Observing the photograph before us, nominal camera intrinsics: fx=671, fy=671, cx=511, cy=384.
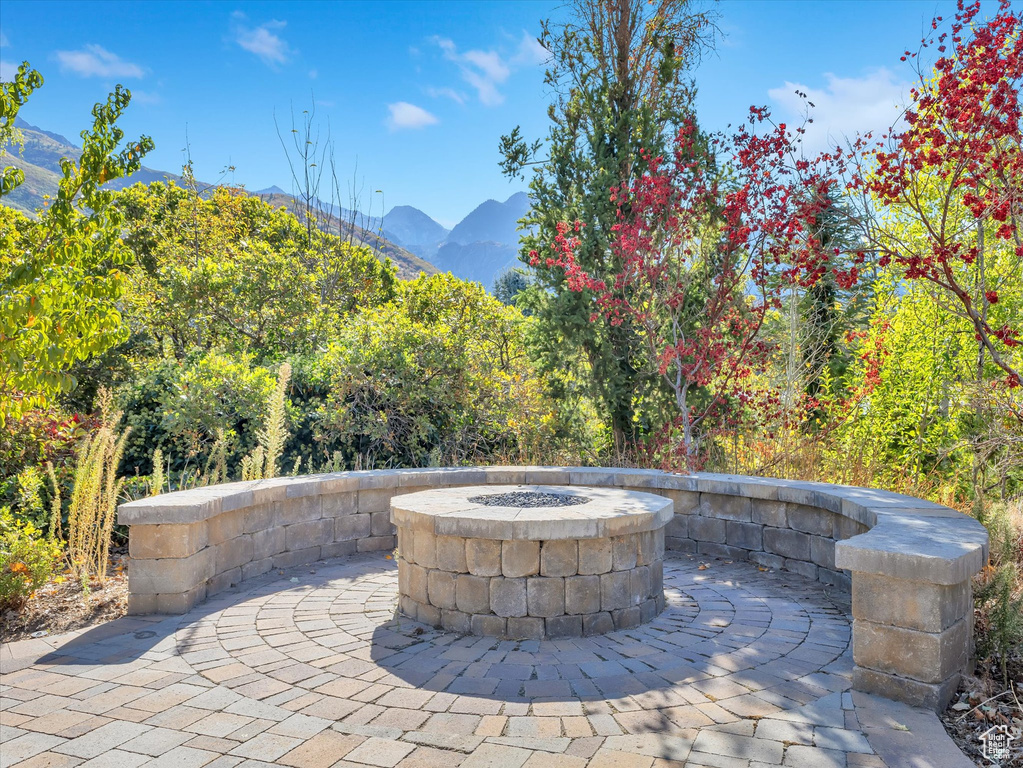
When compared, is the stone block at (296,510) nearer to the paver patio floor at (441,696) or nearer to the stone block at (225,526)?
the stone block at (225,526)

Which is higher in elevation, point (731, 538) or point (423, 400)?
point (423, 400)

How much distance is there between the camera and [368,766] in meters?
2.46

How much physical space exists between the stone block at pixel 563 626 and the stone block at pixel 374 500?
2745 millimetres

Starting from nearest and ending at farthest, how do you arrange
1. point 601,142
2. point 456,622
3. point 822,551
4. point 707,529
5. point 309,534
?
point 456,622, point 822,551, point 309,534, point 707,529, point 601,142

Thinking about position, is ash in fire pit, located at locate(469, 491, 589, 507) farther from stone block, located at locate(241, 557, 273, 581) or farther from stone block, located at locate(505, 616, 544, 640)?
stone block, located at locate(241, 557, 273, 581)

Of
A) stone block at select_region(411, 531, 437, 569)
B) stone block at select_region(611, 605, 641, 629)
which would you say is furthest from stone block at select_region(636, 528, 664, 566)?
stone block at select_region(411, 531, 437, 569)

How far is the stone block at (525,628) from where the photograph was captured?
400 centimetres

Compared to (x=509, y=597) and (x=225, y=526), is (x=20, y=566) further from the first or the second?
(x=509, y=597)

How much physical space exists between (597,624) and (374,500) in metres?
2.91

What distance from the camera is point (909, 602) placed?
3051 mm

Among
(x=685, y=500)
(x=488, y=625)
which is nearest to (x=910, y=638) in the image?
(x=488, y=625)

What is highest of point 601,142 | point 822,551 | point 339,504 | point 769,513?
point 601,142

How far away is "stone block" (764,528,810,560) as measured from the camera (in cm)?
535

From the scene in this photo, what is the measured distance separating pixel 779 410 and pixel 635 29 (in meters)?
5.79
